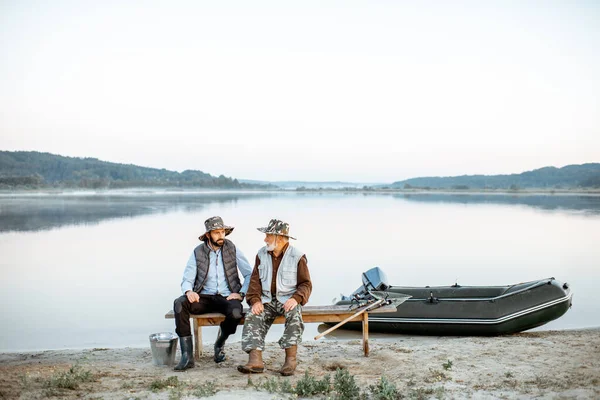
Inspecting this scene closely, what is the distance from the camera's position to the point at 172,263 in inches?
530

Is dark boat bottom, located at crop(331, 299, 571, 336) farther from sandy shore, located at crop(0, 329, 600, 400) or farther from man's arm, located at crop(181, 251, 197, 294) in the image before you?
man's arm, located at crop(181, 251, 197, 294)

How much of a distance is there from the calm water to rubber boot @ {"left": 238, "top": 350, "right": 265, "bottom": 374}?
2.24 metres

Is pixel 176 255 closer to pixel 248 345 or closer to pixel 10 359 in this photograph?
pixel 10 359

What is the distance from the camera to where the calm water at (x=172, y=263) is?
8047mm

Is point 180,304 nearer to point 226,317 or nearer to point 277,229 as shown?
point 226,317

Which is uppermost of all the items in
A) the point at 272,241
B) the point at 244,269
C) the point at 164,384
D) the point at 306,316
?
the point at 272,241

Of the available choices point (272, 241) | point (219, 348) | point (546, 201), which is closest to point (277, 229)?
point (272, 241)

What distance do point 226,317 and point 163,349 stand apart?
2.24ft

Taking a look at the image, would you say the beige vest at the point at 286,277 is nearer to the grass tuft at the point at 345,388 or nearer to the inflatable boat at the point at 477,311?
the grass tuft at the point at 345,388

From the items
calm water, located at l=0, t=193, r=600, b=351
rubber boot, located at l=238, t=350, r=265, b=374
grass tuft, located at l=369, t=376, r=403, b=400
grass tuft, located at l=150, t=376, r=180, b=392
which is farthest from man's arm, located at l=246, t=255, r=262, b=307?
calm water, located at l=0, t=193, r=600, b=351

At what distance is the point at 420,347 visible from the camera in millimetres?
6195

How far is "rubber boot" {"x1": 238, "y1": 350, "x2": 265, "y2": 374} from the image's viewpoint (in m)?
4.93

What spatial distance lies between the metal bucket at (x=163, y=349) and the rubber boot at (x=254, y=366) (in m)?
0.74

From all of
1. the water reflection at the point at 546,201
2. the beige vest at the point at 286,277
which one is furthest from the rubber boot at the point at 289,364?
the water reflection at the point at 546,201
